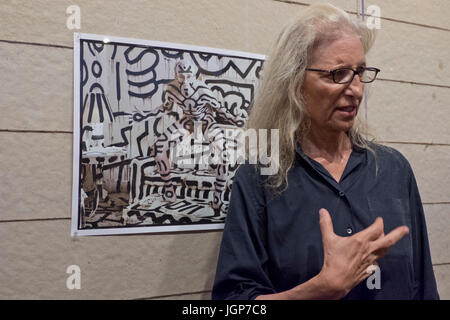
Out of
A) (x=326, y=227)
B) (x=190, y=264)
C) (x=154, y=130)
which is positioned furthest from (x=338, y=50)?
(x=190, y=264)

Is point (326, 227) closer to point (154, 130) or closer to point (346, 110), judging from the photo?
point (346, 110)

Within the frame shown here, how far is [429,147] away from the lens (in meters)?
1.28

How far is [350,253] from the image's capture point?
2.16 ft

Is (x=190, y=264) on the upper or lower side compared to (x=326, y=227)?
lower

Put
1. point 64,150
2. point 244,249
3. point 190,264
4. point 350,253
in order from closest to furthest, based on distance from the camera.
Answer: point 350,253 < point 244,249 < point 64,150 < point 190,264

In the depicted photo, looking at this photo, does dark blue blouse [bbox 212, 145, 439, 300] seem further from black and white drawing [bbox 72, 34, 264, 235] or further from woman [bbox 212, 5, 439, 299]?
black and white drawing [bbox 72, 34, 264, 235]

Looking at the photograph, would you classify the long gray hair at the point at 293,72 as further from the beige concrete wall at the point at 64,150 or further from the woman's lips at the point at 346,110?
the beige concrete wall at the point at 64,150

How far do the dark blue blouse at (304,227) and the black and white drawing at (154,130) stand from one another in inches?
8.6

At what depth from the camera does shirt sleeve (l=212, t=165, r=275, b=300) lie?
755 mm

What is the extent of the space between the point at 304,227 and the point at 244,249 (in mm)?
133

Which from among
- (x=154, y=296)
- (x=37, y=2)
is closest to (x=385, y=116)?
(x=154, y=296)

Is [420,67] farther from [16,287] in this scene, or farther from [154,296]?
[16,287]
